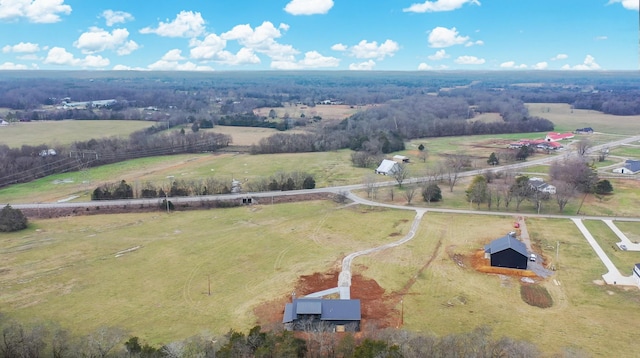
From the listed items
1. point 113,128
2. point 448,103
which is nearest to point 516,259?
point 113,128

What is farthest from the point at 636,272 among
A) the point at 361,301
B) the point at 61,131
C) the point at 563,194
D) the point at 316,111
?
the point at 316,111

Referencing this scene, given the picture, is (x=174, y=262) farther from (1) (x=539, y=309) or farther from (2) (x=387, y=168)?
(2) (x=387, y=168)

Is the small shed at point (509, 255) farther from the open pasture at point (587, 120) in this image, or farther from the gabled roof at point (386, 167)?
the open pasture at point (587, 120)

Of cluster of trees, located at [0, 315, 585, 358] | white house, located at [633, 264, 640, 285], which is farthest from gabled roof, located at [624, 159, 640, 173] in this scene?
cluster of trees, located at [0, 315, 585, 358]

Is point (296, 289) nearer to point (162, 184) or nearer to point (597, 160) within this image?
point (162, 184)

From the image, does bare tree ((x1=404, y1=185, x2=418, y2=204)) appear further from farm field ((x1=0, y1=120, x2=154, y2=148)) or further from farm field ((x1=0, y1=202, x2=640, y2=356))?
farm field ((x1=0, y1=120, x2=154, y2=148))

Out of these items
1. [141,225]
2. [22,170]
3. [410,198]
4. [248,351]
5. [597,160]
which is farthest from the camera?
[597,160]

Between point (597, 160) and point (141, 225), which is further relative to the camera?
point (597, 160)
